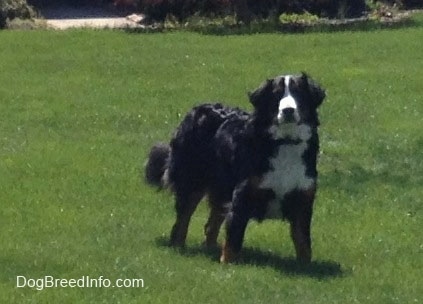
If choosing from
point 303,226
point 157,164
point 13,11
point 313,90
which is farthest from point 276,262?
point 13,11

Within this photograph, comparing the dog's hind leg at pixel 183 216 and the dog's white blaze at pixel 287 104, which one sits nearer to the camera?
the dog's white blaze at pixel 287 104

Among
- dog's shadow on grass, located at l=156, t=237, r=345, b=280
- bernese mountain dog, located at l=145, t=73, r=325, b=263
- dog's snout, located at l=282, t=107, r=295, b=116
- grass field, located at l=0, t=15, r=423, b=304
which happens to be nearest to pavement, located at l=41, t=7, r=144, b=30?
grass field, located at l=0, t=15, r=423, b=304

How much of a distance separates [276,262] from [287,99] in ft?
3.91

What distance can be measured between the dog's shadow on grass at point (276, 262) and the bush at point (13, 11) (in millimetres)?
15341

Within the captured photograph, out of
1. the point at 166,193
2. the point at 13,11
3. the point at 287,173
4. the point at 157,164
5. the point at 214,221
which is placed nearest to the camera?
the point at 287,173

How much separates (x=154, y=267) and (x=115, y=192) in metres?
2.43

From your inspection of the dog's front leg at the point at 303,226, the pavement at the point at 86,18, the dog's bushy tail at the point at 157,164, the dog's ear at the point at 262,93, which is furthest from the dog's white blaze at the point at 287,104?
the pavement at the point at 86,18

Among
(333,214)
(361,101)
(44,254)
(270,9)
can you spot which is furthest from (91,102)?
(270,9)

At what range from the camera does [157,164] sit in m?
9.73

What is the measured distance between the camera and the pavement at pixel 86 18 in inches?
1034

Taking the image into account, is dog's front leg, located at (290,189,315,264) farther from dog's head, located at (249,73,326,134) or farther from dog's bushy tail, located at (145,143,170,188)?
dog's bushy tail, located at (145,143,170,188)

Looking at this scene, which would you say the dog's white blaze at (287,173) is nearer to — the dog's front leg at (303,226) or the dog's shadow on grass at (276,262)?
the dog's front leg at (303,226)

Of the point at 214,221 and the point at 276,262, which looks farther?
the point at 214,221

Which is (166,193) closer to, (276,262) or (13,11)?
(276,262)
